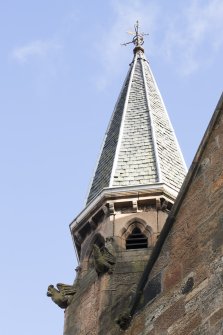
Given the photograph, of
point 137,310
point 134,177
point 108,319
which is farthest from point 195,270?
point 134,177

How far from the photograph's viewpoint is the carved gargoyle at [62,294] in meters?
13.6

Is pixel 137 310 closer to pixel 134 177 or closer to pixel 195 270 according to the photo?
pixel 195 270

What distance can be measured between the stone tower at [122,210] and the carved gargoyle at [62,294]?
3 centimetres

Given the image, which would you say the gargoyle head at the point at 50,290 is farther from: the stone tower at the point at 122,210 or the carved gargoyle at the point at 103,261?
the carved gargoyle at the point at 103,261

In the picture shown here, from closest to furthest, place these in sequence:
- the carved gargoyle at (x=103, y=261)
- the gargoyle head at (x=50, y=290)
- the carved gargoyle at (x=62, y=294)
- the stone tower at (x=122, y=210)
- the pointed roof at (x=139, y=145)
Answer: the stone tower at (x=122, y=210) → the carved gargoyle at (x=103, y=261) → the carved gargoyle at (x=62, y=294) → the gargoyle head at (x=50, y=290) → the pointed roof at (x=139, y=145)

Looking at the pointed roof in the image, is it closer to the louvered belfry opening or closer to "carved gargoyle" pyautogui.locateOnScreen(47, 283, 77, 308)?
the louvered belfry opening

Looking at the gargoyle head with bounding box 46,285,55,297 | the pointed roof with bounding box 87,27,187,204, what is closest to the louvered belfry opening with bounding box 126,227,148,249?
the pointed roof with bounding box 87,27,187,204

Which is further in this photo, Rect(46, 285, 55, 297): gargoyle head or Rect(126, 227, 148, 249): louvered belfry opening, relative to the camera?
Rect(126, 227, 148, 249): louvered belfry opening

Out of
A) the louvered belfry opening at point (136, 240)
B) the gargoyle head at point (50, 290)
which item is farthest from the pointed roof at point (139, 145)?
the gargoyle head at point (50, 290)

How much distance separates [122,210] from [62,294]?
5.94ft

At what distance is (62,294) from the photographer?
13.7 meters

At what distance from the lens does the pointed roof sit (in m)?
15.6

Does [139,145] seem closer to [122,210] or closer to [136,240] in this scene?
[122,210]

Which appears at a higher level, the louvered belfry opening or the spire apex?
the spire apex
